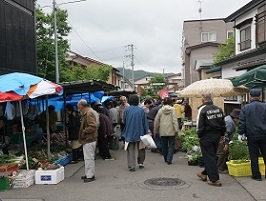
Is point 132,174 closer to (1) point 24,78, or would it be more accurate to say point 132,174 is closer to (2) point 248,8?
(1) point 24,78

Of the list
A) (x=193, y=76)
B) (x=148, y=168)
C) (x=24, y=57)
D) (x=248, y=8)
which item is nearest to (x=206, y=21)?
(x=193, y=76)

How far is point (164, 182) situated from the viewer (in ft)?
23.9

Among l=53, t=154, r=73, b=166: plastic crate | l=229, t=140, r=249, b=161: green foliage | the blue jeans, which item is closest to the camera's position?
l=229, t=140, r=249, b=161: green foliage

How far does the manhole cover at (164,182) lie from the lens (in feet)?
23.3

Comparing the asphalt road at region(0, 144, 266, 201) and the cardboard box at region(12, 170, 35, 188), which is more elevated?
the cardboard box at region(12, 170, 35, 188)

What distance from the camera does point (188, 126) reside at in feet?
48.2

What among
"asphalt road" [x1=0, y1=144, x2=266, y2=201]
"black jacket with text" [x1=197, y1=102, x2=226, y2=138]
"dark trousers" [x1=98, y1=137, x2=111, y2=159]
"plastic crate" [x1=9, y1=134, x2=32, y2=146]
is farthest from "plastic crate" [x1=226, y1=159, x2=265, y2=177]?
"plastic crate" [x1=9, y1=134, x2=32, y2=146]

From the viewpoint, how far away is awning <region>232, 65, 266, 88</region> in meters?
7.83

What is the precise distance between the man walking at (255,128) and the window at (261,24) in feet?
34.1

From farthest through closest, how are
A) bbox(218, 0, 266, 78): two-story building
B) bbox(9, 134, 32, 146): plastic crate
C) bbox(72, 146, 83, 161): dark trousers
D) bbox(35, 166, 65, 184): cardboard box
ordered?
bbox(218, 0, 266, 78): two-story building
bbox(9, 134, 32, 146): plastic crate
bbox(72, 146, 83, 161): dark trousers
bbox(35, 166, 65, 184): cardboard box

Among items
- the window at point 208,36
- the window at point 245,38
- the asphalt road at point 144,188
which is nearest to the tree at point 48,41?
the window at point 245,38

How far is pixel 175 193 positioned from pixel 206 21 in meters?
41.0

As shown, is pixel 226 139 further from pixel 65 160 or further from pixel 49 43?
pixel 49 43

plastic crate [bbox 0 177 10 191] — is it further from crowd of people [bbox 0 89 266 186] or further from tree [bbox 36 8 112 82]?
tree [bbox 36 8 112 82]
